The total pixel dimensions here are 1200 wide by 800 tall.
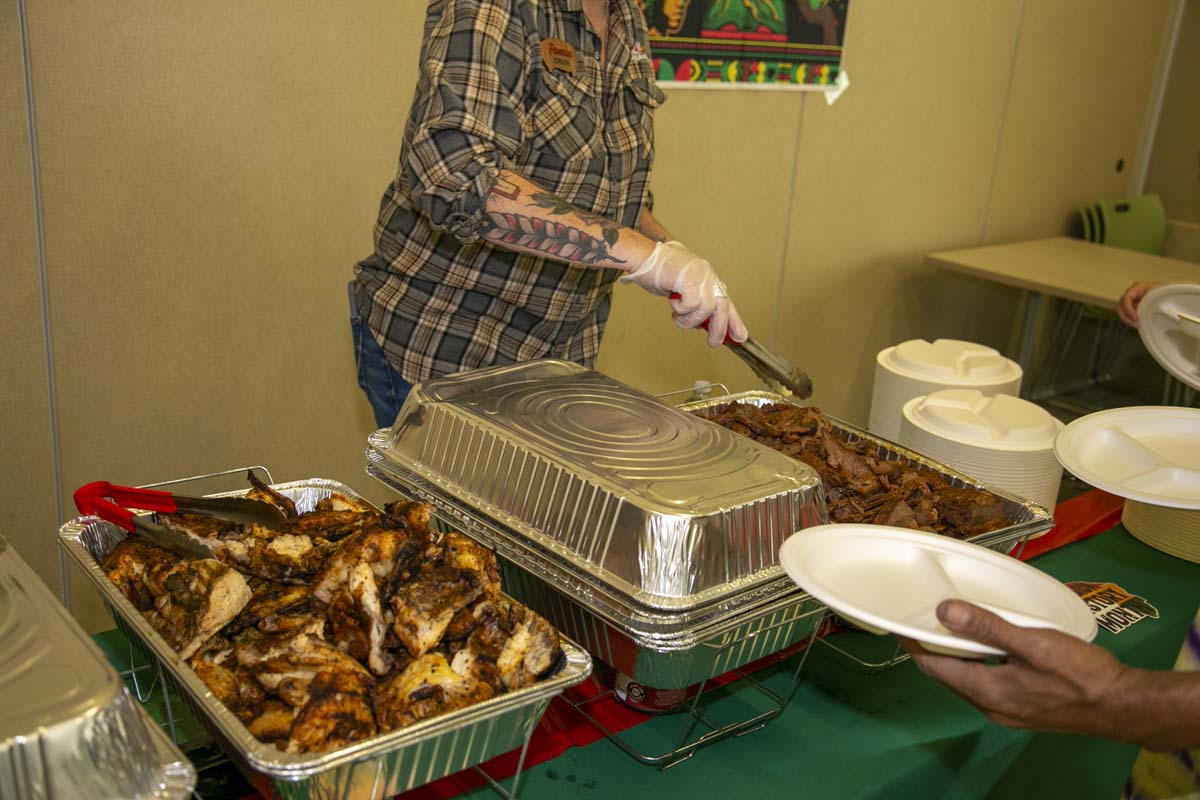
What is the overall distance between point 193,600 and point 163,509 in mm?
178

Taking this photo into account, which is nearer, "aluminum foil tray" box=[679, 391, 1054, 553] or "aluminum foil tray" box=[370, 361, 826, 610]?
"aluminum foil tray" box=[370, 361, 826, 610]

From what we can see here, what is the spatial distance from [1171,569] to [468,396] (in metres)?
1.21

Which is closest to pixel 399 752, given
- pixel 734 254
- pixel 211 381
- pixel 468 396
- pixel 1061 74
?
pixel 468 396

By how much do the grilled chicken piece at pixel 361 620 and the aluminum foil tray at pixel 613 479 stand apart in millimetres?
242

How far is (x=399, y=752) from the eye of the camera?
2.76 feet

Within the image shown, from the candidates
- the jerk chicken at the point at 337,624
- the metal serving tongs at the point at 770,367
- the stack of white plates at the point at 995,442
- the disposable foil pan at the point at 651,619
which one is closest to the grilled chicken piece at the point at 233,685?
the jerk chicken at the point at 337,624

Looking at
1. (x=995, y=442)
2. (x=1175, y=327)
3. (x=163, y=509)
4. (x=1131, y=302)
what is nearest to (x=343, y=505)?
(x=163, y=509)

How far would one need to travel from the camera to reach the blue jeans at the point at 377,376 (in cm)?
181

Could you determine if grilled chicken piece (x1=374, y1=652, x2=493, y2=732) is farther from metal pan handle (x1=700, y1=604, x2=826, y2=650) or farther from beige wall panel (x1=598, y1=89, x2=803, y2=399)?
beige wall panel (x1=598, y1=89, x2=803, y2=399)

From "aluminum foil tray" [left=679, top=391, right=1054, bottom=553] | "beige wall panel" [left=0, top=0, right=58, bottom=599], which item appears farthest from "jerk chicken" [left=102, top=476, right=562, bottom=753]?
"beige wall panel" [left=0, top=0, right=58, bottom=599]

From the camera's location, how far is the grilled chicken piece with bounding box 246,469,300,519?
1195mm

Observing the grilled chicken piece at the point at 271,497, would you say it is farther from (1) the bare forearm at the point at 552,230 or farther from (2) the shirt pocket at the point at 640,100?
(2) the shirt pocket at the point at 640,100

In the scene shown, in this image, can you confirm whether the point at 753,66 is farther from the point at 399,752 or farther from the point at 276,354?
the point at 399,752

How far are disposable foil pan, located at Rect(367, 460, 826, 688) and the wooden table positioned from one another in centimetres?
271
